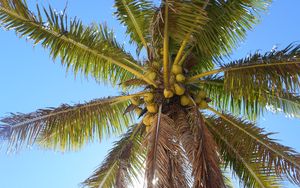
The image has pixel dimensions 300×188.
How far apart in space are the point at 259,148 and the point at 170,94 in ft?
5.98

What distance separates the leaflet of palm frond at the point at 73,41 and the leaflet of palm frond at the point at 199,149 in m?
1.27

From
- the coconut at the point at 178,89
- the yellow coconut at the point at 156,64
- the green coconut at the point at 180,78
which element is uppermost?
the yellow coconut at the point at 156,64

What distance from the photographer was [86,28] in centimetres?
855

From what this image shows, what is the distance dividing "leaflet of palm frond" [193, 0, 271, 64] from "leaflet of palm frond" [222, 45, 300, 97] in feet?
2.85

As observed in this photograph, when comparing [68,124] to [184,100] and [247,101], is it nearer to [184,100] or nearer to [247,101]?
[184,100]

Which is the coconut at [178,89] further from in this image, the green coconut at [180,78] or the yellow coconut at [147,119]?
the yellow coconut at [147,119]

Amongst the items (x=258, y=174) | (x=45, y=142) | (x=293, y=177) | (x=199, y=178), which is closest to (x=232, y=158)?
(x=258, y=174)

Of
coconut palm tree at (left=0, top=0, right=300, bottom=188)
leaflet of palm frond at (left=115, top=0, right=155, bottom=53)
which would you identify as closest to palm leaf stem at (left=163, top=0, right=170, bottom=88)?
coconut palm tree at (left=0, top=0, right=300, bottom=188)

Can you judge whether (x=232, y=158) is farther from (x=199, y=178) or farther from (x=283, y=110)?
(x=199, y=178)

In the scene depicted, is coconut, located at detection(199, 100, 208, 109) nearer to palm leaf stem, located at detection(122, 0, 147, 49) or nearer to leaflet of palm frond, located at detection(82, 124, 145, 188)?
leaflet of palm frond, located at detection(82, 124, 145, 188)

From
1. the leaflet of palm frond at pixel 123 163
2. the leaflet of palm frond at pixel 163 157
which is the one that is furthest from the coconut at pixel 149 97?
the leaflet of palm frond at pixel 123 163

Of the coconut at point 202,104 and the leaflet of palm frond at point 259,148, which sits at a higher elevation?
the coconut at point 202,104

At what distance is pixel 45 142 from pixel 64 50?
1.86m

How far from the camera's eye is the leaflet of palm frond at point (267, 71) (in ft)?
23.1
